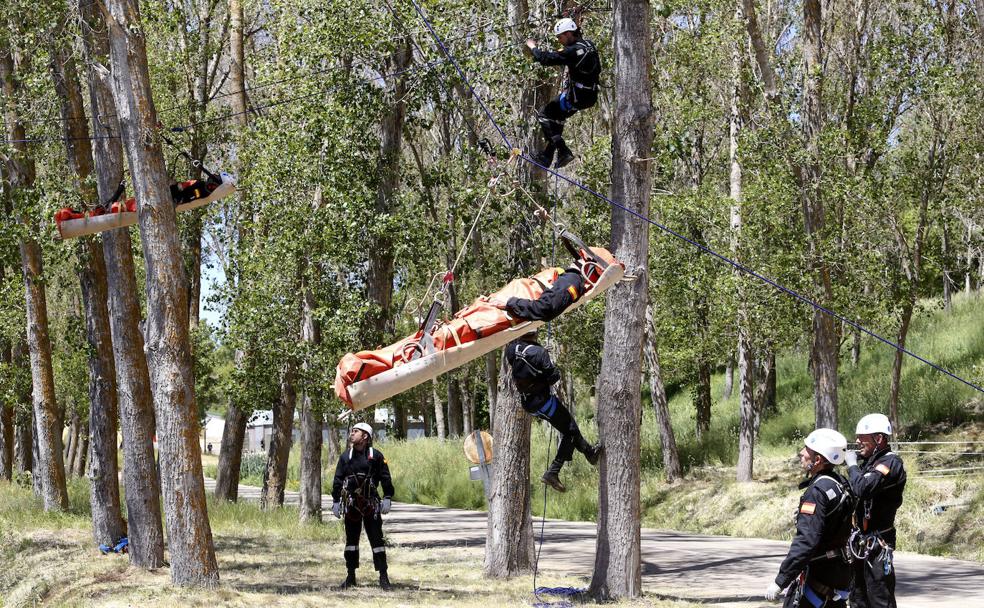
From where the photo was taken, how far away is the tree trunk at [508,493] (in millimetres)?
12664

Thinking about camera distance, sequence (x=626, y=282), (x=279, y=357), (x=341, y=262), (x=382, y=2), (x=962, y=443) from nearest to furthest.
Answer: (x=626, y=282) → (x=382, y=2) → (x=341, y=262) → (x=279, y=357) → (x=962, y=443)

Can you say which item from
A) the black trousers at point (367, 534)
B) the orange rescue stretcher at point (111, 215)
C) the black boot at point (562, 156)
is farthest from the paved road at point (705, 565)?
the orange rescue stretcher at point (111, 215)

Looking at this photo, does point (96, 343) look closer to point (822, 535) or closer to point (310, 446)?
point (310, 446)

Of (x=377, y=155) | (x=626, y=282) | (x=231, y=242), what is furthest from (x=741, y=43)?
(x=626, y=282)

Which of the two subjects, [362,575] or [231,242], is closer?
[362,575]

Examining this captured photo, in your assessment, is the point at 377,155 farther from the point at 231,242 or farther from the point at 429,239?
the point at 231,242

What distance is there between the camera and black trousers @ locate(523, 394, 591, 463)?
412 inches

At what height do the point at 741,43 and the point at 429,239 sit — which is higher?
the point at 741,43

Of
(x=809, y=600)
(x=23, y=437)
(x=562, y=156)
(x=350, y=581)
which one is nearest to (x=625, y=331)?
(x=562, y=156)

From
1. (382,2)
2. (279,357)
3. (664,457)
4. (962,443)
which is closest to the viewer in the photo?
(382,2)

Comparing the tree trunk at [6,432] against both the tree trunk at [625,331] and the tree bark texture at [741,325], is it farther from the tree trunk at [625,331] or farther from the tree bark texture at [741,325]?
the tree trunk at [625,331]

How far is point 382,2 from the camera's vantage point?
17234mm

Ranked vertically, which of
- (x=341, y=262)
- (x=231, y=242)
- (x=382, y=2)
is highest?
(x=382, y=2)

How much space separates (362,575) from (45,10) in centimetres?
858
